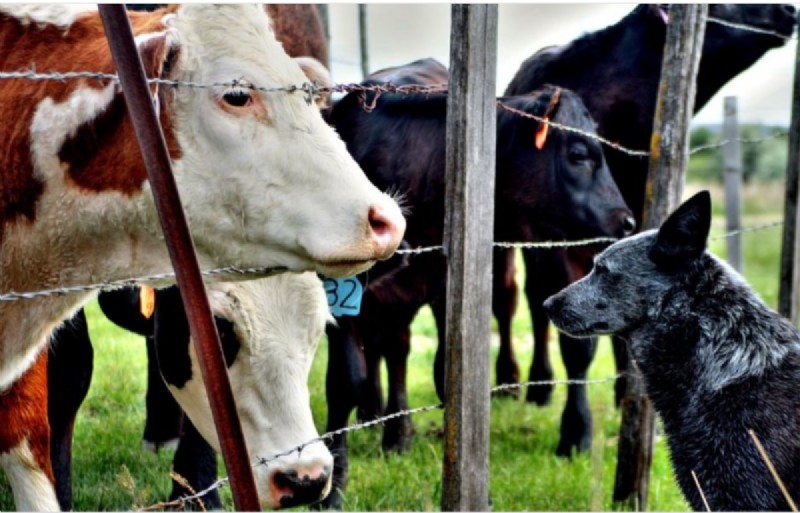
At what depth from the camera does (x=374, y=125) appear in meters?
6.22

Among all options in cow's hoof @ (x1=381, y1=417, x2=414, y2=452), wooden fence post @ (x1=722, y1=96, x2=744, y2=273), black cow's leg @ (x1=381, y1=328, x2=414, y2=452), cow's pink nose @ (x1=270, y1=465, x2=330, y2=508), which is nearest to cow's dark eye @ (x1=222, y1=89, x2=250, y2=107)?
cow's pink nose @ (x1=270, y1=465, x2=330, y2=508)

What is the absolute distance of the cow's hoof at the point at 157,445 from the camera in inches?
235

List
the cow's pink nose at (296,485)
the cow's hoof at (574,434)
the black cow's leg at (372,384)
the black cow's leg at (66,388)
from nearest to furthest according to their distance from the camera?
the cow's pink nose at (296,485)
the black cow's leg at (66,388)
the cow's hoof at (574,434)
the black cow's leg at (372,384)

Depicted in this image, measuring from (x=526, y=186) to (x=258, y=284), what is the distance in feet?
7.48

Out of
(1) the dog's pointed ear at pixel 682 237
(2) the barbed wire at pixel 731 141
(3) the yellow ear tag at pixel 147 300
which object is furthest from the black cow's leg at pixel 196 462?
(2) the barbed wire at pixel 731 141

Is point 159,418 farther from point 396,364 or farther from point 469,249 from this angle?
point 469,249

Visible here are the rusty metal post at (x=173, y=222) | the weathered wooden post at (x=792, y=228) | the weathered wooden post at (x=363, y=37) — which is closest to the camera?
the rusty metal post at (x=173, y=222)

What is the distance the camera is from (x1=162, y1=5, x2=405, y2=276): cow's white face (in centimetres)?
328

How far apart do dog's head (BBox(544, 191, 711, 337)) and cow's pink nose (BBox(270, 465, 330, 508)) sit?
116cm

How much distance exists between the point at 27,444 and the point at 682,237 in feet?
7.78

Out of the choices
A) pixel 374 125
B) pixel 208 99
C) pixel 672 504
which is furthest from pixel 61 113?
pixel 672 504

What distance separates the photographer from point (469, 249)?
158 inches

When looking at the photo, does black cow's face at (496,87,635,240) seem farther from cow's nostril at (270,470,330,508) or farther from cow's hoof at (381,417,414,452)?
cow's nostril at (270,470,330,508)

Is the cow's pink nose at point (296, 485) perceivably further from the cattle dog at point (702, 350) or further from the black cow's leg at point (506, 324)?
the black cow's leg at point (506, 324)
